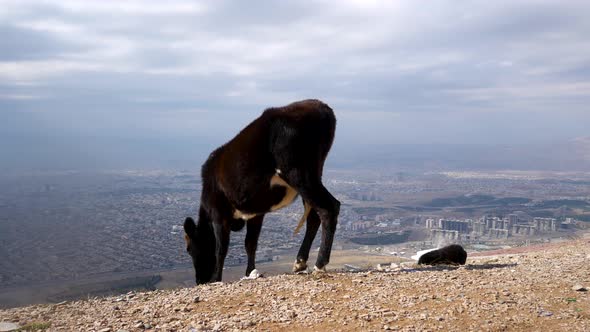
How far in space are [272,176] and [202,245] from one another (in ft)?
8.53

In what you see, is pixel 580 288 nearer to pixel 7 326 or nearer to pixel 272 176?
pixel 272 176

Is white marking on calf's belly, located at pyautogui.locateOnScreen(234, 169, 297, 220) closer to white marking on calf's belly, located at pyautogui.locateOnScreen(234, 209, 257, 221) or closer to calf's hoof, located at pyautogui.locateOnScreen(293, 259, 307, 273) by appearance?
white marking on calf's belly, located at pyautogui.locateOnScreen(234, 209, 257, 221)

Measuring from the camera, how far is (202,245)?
9.77 m

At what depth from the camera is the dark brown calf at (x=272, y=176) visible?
25.9 feet

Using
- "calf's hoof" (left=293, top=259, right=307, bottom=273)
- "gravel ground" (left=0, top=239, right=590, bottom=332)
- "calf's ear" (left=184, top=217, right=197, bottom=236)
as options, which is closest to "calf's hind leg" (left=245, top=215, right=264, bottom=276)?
"calf's ear" (left=184, top=217, right=197, bottom=236)

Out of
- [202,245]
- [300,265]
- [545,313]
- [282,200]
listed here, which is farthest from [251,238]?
[545,313]

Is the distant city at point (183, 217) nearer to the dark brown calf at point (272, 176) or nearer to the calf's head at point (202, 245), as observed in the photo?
the calf's head at point (202, 245)

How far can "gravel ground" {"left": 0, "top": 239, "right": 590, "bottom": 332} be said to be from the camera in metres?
5.54

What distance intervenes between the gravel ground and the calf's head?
6.97 ft

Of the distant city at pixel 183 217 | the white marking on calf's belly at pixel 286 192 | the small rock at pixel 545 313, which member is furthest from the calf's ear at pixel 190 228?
the small rock at pixel 545 313

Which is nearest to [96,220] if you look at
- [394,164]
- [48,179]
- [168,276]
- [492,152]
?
[168,276]

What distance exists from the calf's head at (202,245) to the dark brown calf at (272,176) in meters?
0.02

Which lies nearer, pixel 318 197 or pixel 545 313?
pixel 545 313

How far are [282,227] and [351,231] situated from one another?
5.97m
